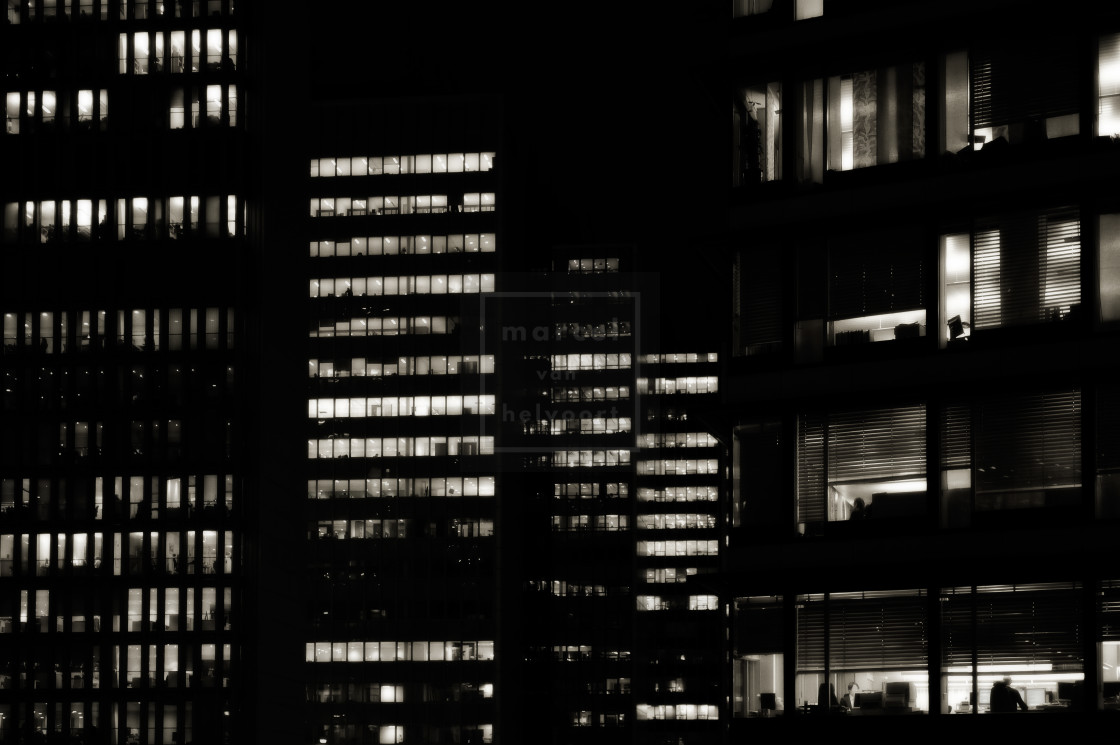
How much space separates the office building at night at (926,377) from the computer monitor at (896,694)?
45 millimetres

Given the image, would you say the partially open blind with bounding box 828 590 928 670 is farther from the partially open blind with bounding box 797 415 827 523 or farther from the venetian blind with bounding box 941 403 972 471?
the venetian blind with bounding box 941 403 972 471

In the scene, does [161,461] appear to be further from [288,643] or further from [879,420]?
[879,420]

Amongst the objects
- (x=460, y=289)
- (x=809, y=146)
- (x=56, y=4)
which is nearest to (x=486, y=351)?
(x=460, y=289)

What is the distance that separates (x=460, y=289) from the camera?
19425 cm

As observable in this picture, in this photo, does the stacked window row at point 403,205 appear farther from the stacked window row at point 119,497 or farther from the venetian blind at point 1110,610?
the venetian blind at point 1110,610

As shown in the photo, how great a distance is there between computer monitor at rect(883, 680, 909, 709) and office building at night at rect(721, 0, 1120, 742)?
5 centimetres

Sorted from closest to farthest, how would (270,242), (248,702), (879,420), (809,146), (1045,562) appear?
(1045,562)
(879,420)
(809,146)
(248,702)
(270,242)

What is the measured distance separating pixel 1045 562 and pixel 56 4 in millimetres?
136826

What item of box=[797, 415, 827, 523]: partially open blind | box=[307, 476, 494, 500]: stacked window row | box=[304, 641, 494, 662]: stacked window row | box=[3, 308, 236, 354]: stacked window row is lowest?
box=[304, 641, 494, 662]: stacked window row

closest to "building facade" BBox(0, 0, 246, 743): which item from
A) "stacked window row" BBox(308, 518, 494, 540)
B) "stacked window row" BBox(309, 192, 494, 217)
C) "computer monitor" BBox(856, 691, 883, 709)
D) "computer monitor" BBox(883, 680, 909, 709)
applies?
"stacked window row" BBox(309, 192, 494, 217)

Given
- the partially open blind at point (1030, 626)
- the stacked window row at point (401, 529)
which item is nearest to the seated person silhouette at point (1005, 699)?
the partially open blind at point (1030, 626)

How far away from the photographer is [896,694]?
101ft

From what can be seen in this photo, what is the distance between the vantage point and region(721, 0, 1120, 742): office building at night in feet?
97.9

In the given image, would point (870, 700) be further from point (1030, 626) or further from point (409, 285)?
point (409, 285)
